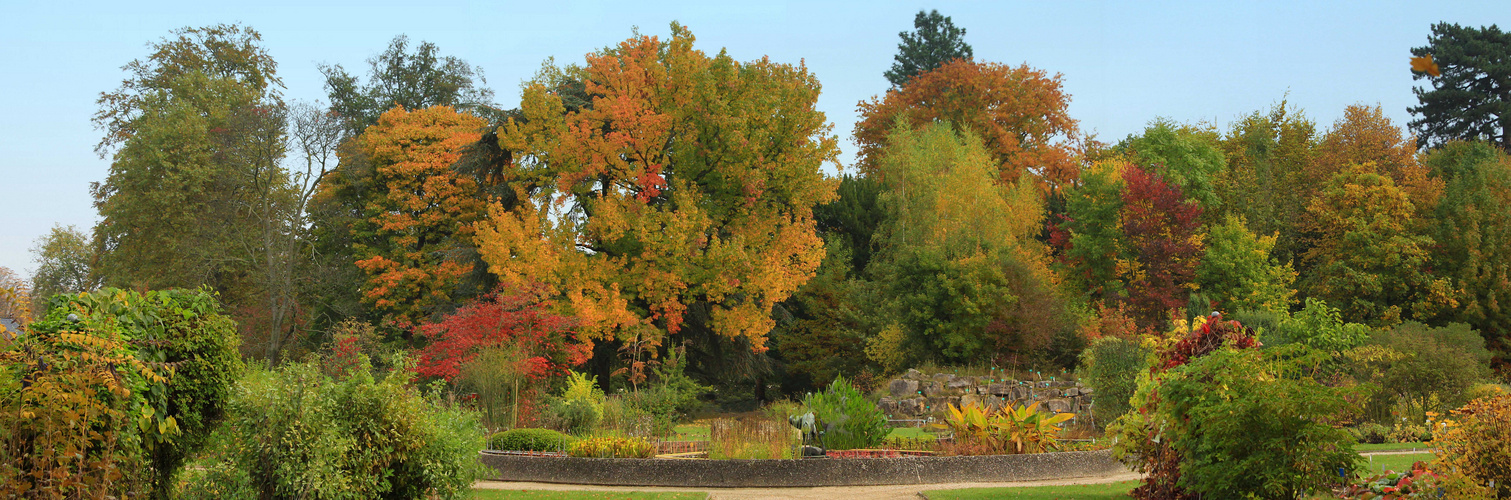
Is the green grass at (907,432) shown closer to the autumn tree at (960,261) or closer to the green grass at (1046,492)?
the autumn tree at (960,261)

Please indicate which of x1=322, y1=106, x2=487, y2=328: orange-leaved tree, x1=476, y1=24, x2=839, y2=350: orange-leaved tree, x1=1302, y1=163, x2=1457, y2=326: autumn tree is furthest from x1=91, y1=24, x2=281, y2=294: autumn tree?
x1=1302, y1=163, x2=1457, y2=326: autumn tree

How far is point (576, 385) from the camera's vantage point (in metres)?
16.3

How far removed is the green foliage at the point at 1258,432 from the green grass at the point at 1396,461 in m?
3.88

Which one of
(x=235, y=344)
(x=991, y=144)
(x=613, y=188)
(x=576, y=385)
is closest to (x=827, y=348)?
(x=613, y=188)

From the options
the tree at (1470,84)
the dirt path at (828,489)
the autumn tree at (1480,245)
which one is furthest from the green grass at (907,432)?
the tree at (1470,84)

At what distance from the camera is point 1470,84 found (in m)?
35.1

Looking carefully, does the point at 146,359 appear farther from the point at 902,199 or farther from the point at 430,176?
the point at 902,199

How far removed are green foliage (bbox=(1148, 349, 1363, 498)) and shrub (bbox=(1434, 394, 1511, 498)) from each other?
0.72 meters

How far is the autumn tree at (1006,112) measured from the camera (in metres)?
34.4

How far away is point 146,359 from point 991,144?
3156 centimetres

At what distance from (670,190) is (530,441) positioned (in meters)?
10.9

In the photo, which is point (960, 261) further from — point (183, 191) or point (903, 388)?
point (183, 191)

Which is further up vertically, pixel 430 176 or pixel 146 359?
pixel 430 176

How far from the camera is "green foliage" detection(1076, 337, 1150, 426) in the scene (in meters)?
15.1
